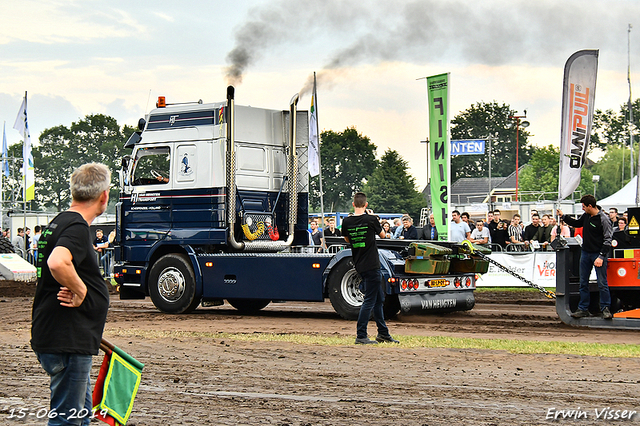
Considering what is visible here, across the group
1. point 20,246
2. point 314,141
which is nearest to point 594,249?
point 314,141

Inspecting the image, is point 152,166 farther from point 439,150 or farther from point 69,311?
point 69,311

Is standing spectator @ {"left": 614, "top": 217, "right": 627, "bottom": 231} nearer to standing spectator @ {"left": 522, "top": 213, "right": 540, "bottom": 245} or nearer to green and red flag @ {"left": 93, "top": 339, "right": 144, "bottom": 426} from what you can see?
standing spectator @ {"left": 522, "top": 213, "right": 540, "bottom": 245}

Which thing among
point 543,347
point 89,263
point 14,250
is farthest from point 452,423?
point 14,250

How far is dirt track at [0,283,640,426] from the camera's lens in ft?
20.3

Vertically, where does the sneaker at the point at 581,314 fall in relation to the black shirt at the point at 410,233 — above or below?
below

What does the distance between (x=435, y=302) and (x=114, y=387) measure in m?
9.52

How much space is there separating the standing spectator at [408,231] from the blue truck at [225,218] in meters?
2.75

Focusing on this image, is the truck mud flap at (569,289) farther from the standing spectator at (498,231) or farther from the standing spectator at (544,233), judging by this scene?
the standing spectator at (498,231)

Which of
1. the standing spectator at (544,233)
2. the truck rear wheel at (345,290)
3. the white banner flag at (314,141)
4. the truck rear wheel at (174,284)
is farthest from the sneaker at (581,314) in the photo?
the white banner flag at (314,141)

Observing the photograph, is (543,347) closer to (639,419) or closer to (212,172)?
(639,419)

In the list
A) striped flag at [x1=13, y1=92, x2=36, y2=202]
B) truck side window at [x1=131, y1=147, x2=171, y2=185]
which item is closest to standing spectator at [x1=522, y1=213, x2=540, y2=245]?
truck side window at [x1=131, y1=147, x2=171, y2=185]

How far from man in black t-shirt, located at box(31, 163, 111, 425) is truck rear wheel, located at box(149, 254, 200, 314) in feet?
34.8

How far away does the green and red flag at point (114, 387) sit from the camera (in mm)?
4387

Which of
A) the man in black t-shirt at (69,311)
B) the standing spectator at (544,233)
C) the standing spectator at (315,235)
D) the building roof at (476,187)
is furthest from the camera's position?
the building roof at (476,187)
